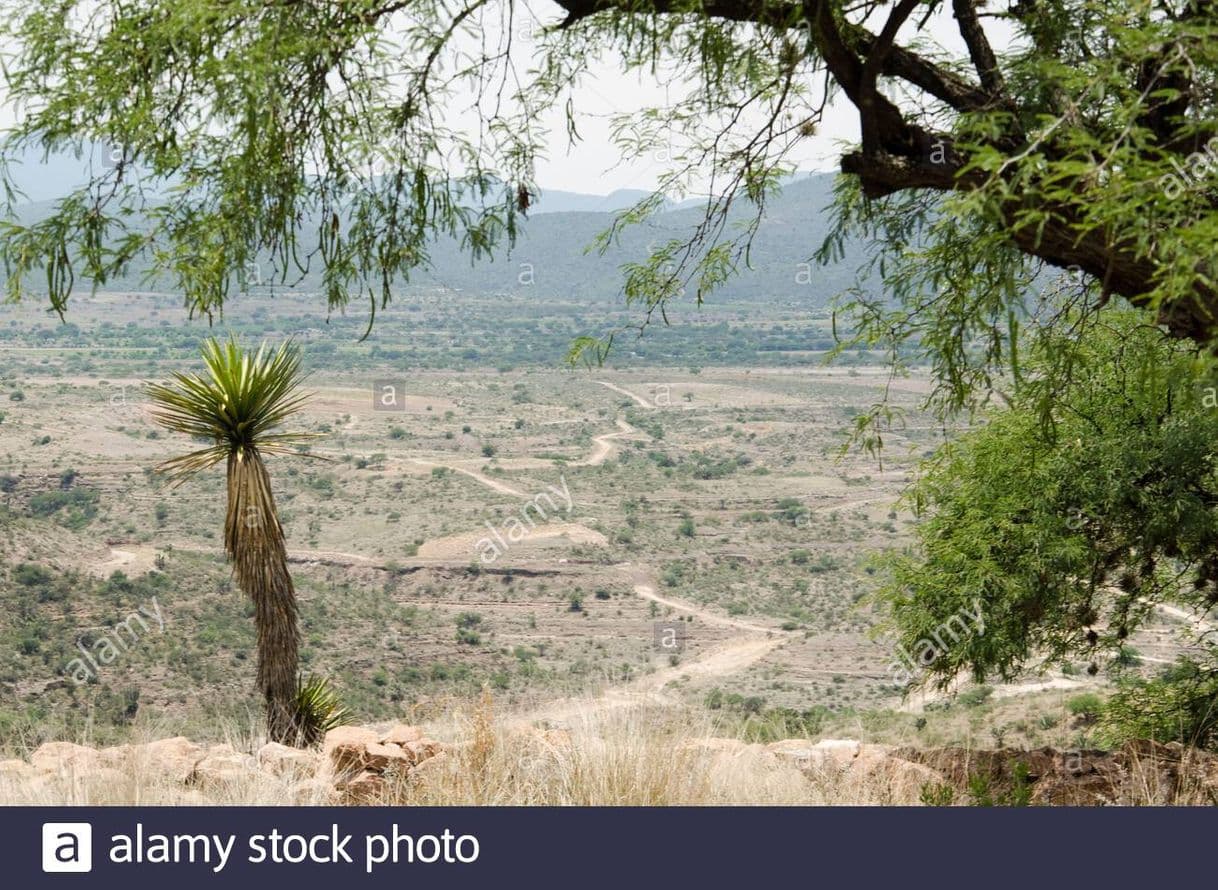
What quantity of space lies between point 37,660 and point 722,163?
24486 millimetres

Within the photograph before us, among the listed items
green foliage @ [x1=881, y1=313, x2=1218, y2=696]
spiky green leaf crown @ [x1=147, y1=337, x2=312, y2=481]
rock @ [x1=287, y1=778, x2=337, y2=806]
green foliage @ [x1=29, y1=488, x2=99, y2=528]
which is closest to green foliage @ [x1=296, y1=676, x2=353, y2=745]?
spiky green leaf crown @ [x1=147, y1=337, x2=312, y2=481]

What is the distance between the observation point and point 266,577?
422 inches

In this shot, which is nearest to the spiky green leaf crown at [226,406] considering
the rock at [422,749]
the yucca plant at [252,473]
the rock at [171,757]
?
the yucca plant at [252,473]

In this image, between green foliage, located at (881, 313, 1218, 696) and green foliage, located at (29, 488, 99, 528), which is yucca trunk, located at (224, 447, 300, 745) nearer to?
green foliage, located at (881, 313, 1218, 696)

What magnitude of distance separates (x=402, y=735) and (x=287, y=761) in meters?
0.60

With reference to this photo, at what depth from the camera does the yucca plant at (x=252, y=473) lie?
10.7 m

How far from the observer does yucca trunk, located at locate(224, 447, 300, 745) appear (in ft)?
34.9

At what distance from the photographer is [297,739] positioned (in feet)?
33.5

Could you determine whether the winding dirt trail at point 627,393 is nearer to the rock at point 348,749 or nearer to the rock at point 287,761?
the rock at point 287,761

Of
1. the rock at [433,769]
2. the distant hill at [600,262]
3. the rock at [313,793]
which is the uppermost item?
the distant hill at [600,262]

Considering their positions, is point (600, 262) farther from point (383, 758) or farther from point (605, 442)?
point (383, 758)

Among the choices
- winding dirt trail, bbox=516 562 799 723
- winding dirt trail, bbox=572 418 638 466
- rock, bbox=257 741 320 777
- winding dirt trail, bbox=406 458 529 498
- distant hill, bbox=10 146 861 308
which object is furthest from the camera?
distant hill, bbox=10 146 861 308

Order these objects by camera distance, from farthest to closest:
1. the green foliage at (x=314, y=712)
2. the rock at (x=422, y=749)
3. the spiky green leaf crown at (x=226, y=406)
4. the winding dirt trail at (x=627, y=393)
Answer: the winding dirt trail at (x=627, y=393) → the green foliage at (x=314, y=712) → the spiky green leaf crown at (x=226, y=406) → the rock at (x=422, y=749)

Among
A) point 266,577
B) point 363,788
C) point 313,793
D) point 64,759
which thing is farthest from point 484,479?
point 313,793
